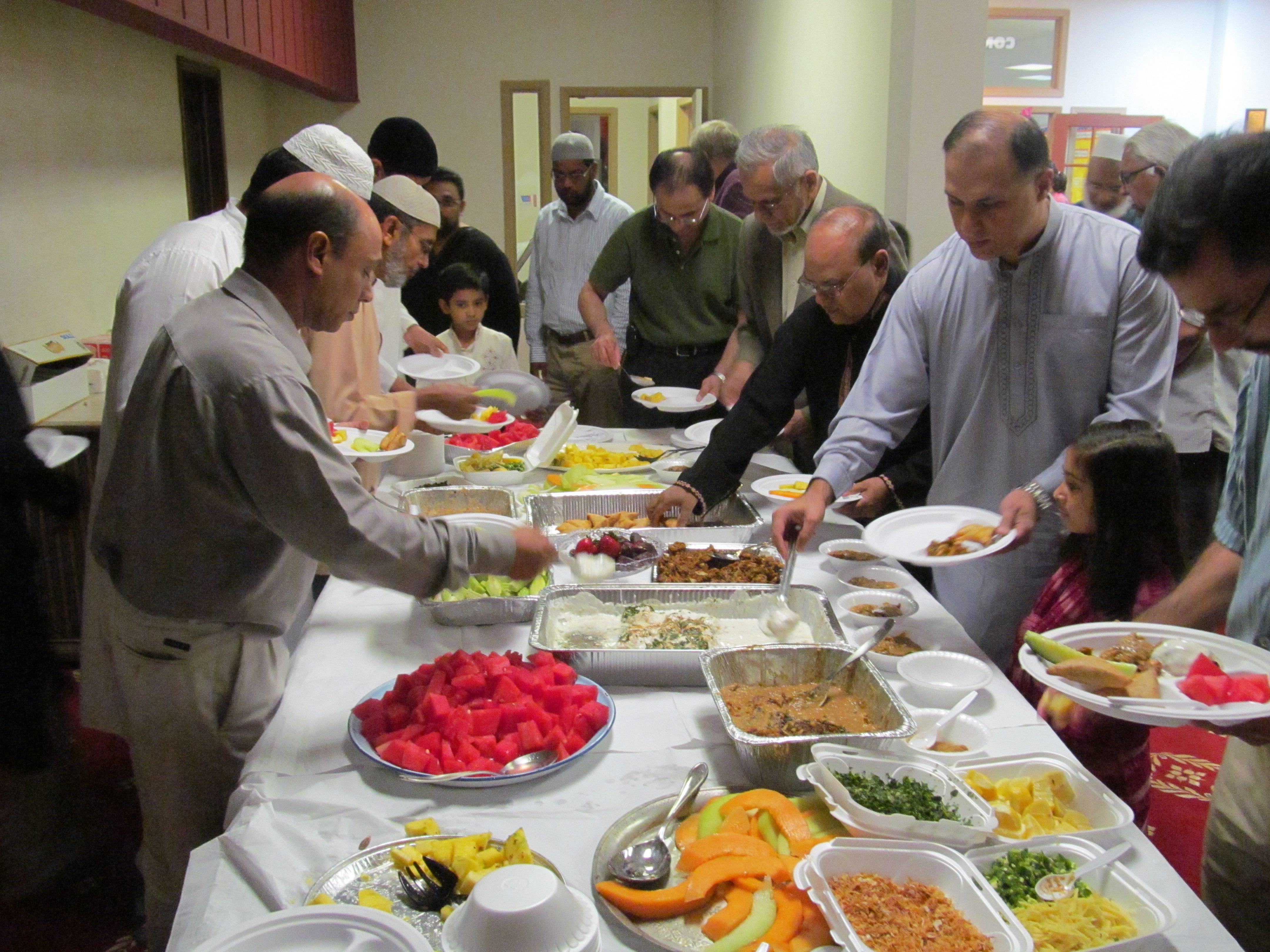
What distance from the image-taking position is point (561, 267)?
16.9 ft

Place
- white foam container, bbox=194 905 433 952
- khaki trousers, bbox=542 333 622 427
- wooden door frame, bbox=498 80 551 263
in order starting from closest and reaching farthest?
1. white foam container, bbox=194 905 433 952
2. khaki trousers, bbox=542 333 622 427
3. wooden door frame, bbox=498 80 551 263

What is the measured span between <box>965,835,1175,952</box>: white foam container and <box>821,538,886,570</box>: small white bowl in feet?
3.16

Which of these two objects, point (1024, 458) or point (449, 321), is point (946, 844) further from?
point (449, 321)

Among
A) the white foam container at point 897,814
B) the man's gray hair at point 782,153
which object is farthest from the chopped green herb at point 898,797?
the man's gray hair at point 782,153

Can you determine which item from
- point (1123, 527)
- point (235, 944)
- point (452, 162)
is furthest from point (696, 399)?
point (452, 162)

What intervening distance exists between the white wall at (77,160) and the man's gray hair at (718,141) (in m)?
2.47

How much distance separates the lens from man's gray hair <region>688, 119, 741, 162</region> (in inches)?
185

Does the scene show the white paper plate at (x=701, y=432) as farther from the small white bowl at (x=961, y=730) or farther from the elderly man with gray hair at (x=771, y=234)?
the small white bowl at (x=961, y=730)

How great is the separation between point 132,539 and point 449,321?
3.44 m

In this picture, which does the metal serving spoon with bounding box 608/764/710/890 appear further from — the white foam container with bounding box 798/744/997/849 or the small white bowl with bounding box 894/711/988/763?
the small white bowl with bounding box 894/711/988/763

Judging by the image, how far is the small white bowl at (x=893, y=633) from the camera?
168cm

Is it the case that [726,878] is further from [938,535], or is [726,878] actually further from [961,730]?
[938,535]

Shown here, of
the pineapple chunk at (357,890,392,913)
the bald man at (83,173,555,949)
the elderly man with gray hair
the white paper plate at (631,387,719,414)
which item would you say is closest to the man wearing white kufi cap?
the elderly man with gray hair

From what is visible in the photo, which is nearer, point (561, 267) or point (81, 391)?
point (81, 391)
